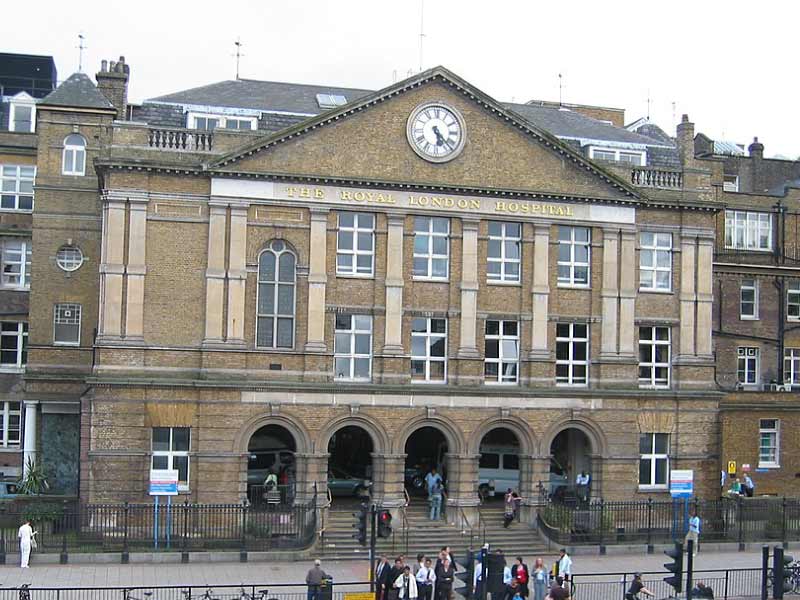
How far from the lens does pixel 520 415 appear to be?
40.9m

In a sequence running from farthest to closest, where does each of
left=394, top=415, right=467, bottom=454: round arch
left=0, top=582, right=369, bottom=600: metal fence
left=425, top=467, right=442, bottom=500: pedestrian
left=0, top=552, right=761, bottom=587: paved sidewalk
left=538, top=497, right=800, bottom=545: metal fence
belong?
left=425, top=467, right=442, bottom=500: pedestrian, left=394, top=415, right=467, bottom=454: round arch, left=538, top=497, right=800, bottom=545: metal fence, left=0, top=552, right=761, bottom=587: paved sidewalk, left=0, top=582, right=369, bottom=600: metal fence

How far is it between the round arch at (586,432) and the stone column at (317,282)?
27.0ft

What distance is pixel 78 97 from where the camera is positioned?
147 ft

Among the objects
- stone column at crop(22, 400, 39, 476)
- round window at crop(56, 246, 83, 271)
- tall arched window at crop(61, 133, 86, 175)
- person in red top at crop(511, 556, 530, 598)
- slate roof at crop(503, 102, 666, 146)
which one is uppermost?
slate roof at crop(503, 102, 666, 146)

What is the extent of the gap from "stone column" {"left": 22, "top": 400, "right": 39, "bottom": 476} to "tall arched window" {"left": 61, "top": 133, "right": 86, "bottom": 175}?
854cm

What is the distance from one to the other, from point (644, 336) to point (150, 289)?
17.0m

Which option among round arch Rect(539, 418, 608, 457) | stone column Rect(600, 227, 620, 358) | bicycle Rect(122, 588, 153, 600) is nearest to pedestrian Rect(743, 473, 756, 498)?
round arch Rect(539, 418, 608, 457)

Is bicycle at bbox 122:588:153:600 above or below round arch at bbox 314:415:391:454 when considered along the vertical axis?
below

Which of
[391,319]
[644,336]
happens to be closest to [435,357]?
[391,319]

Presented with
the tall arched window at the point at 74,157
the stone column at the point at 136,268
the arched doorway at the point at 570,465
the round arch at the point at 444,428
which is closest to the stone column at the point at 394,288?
the round arch at the point at 444,428

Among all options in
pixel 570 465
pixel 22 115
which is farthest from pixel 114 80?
pixel 570 465

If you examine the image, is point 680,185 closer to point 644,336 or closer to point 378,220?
point 644,336

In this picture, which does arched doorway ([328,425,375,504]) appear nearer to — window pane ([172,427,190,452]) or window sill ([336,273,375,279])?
window sill ([336,273,375,279])

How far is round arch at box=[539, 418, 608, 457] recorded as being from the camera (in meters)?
41.2
